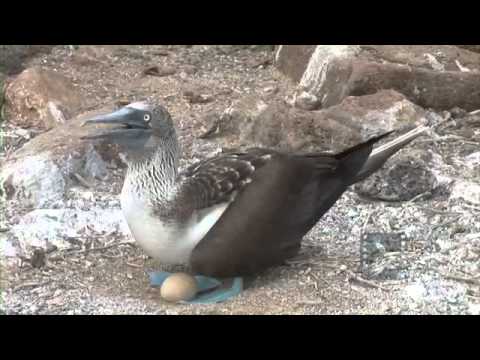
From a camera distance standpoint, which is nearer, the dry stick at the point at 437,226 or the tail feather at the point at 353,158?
the tail feather at the point at 353,158

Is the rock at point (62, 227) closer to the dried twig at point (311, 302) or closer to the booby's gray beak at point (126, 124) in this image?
the booby's gray beak at point (126, 124)

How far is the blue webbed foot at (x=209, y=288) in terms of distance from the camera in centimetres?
522

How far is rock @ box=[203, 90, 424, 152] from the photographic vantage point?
6918 millimetres

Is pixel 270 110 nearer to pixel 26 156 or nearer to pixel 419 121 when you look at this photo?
pixel 419 121

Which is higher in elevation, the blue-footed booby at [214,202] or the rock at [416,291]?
the blue-footed booby at [214,202]

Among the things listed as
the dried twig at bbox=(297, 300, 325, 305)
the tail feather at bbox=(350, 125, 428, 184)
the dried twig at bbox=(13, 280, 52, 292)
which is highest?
the tail feather at bbox=(350, 125, 428, 184)

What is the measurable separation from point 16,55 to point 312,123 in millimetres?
3323

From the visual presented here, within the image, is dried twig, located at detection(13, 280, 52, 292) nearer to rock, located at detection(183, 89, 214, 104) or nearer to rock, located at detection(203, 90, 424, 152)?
rock, located at detection(203, 90, 424, 152)

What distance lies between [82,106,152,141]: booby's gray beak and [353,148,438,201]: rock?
1.83m

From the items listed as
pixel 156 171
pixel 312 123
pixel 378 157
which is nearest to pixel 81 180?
pixel 156 171

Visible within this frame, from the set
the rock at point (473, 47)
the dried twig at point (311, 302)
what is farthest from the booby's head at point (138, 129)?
the rock at point (473, 47)

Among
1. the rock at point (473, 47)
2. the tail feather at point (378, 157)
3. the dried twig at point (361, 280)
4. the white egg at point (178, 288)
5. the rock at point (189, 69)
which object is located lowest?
the dried twig at point (361, 280)

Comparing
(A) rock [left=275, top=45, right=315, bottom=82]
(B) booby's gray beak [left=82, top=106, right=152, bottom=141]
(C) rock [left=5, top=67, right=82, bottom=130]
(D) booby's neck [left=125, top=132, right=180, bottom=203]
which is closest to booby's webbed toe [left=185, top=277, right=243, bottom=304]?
(D) booby's neck [left=125, top=132, right=180, bottom=203]

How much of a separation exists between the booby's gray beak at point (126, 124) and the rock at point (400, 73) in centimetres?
271
